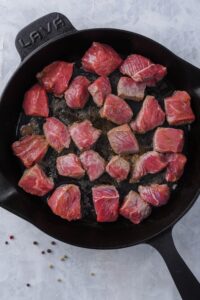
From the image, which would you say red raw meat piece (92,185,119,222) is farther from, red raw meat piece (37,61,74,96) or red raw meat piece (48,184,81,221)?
red raw meat piece (37,61,74,96)

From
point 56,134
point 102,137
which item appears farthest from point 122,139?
point 56,134

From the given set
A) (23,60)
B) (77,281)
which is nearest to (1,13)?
(23,60)

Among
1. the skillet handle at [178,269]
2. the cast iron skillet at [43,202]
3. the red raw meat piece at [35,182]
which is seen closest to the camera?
the skillet handle at [178,269]

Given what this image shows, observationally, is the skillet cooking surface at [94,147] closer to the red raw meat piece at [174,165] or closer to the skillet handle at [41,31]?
the red raw meat piece at [174,165]

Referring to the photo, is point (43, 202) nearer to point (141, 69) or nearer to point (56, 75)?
point (56, 75)

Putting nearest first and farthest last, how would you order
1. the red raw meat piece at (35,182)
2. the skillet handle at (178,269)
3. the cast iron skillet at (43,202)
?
the skillet handle at (178,269) < the cast iron skillet at (43,202) < the red raw meat piece at (35,182)

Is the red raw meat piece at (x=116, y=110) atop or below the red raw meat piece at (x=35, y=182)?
atop

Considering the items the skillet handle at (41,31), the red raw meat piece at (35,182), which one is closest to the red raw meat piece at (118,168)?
the red raw meat piece at (35,182)
